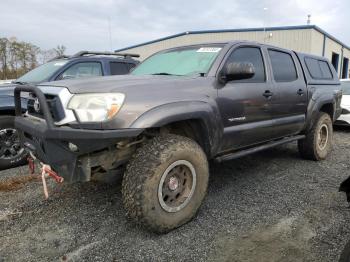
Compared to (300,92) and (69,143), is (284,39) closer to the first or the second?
(300,92)

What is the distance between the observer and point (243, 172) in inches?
191

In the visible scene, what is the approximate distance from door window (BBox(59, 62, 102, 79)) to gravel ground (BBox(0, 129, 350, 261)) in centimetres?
193

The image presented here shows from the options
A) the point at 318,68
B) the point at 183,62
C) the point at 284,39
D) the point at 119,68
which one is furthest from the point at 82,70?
the point at 284,39

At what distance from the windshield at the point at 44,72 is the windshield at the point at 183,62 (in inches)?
78.9

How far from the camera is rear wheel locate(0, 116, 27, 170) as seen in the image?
187 inches

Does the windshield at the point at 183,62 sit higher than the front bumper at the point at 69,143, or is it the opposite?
the windshield at the point at 183,62

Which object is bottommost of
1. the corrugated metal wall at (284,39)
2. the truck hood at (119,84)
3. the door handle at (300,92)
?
the door handle at (300,92)

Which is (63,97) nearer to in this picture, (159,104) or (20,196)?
(159,104)

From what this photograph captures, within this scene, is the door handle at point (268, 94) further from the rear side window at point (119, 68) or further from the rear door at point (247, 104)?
the rear side window at point (119, 68)

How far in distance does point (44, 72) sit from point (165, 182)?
3884 mm

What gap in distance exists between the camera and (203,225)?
3.18 m

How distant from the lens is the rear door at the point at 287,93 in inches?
172

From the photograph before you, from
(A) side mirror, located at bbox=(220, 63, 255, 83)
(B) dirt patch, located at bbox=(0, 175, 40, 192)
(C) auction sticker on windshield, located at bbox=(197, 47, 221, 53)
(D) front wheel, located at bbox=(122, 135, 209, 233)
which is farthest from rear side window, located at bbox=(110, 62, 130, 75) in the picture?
(D) front wheel, located at bbox=(122, 135, 209, 233)

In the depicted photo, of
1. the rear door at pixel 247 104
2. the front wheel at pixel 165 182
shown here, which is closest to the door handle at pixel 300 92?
the rear door at pixel 247 104
